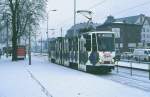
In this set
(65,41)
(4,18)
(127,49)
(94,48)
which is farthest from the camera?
(127,49)

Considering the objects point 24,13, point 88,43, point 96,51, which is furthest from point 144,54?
point 96,51

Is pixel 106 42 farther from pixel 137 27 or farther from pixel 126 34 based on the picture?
pixel 137 27

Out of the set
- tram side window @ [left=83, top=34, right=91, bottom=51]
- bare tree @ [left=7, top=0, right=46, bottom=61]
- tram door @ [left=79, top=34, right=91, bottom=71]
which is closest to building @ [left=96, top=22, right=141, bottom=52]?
bare tree @ [left=7, top=0, right=46, bottom=61]

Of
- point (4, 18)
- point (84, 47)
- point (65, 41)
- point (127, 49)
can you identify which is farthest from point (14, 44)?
point (127, 49)

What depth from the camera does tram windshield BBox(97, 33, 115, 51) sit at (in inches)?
1136

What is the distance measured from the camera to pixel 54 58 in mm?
47250

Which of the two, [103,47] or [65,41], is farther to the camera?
[65,41]

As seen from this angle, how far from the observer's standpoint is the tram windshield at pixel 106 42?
28844mm

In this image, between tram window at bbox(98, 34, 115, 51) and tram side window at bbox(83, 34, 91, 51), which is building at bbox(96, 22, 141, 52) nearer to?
tram window at bbox(98, 34, 115, 51)

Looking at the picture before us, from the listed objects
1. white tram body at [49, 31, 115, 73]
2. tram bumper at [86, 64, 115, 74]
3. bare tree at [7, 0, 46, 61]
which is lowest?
tram bumper at [86, 64, 115, 74]

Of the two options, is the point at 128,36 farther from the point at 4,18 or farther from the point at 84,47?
the point at 84,47

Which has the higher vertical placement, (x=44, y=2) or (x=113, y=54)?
(x=44, y=2)

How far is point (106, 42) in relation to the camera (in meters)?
29.1

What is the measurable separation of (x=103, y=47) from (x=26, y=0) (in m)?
28.7
